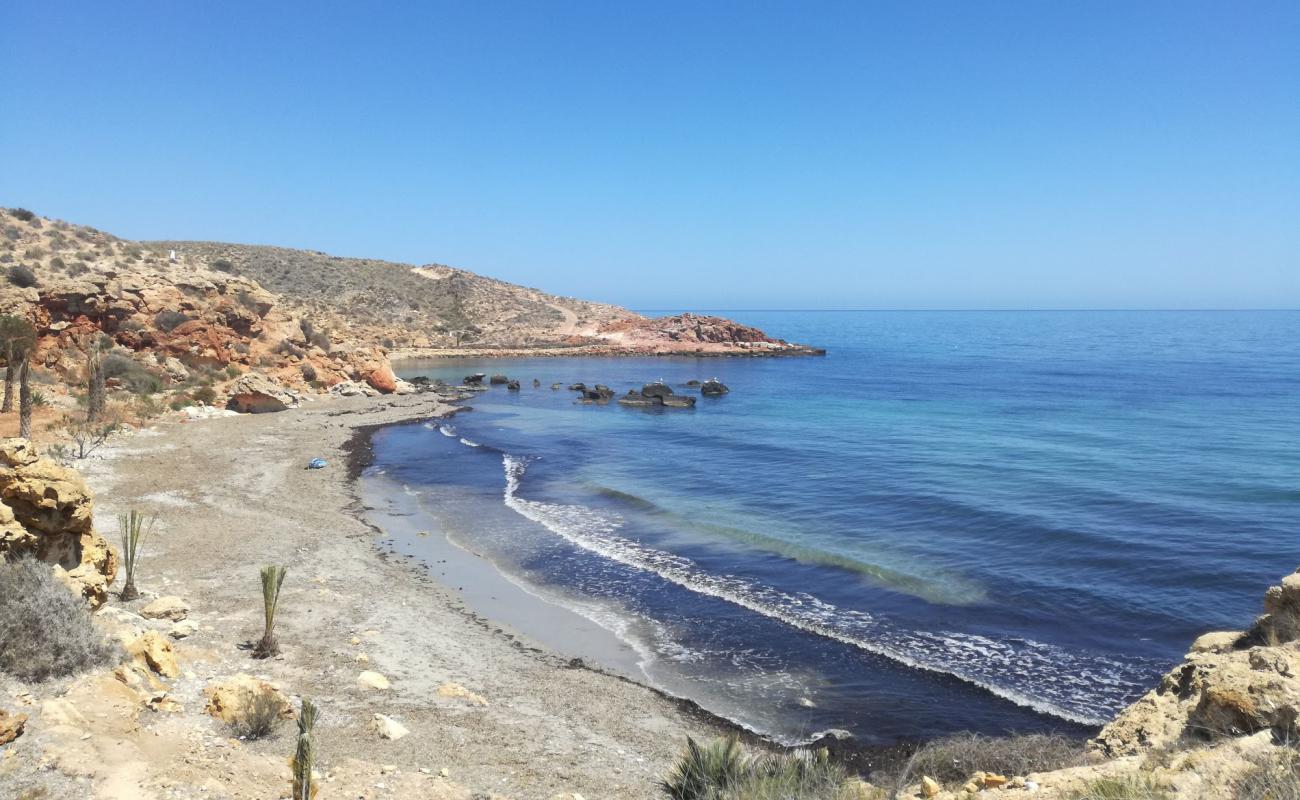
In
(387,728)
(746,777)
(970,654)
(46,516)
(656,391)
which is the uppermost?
(46,516)

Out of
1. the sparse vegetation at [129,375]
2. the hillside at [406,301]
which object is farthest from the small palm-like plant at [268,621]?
the hillside at [406,301]

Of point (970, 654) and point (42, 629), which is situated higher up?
point (42, 629)

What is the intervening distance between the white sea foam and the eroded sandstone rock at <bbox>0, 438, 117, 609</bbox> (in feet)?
34.5

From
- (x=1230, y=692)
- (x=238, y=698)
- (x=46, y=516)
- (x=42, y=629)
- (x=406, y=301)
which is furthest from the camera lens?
(x=406, y=301)

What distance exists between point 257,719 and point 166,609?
4.34 metres

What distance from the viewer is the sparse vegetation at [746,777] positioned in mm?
6527

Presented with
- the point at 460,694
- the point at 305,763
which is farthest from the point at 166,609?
the point at 305,763

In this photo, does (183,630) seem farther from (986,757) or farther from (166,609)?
(986,757)

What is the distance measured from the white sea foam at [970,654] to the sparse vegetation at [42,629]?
1064 centimetres

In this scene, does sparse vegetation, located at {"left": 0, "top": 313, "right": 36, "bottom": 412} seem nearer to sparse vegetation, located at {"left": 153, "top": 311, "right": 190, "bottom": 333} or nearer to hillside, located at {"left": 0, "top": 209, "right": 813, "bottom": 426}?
hillside, located at {"left": 0, "top": 209, "right": 813, "bottom": 426}

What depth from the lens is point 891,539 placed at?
62.8ft

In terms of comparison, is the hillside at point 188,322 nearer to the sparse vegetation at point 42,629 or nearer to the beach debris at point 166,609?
the beach debris at point 166,609

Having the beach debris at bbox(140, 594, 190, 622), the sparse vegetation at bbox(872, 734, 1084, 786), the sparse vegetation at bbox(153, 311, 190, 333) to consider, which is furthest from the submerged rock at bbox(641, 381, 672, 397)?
the sparse vegetation at bbox(872, 734, 1084, 786)

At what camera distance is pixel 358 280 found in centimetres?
9331
